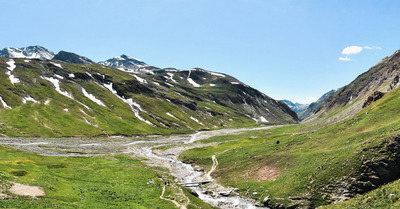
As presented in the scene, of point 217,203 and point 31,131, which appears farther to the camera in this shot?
point 31,131

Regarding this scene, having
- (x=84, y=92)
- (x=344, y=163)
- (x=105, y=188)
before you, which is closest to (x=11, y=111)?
(x=84, y=92)

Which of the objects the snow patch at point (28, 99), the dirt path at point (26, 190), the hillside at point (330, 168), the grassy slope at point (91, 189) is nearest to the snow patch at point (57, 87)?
the snow patch at point (28, 99)

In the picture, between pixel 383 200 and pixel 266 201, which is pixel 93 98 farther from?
pixel 383 200

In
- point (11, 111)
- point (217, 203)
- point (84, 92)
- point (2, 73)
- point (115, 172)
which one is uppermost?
point (2, 73)

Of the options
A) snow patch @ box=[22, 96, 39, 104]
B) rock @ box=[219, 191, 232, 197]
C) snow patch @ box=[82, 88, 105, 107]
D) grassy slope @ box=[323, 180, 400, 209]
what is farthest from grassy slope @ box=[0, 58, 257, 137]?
grassy slope @ box=[323, 180, 400, 209]

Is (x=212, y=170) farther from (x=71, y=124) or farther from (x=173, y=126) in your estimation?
(x=173, y=126)

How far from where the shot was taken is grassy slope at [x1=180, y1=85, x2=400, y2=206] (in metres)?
35.1

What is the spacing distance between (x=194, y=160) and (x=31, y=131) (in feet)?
301

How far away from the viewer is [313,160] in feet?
139

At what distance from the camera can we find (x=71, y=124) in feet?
444

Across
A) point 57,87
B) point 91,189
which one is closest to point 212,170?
point 91,189

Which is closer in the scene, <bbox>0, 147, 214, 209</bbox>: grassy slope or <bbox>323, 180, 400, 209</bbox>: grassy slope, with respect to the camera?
<bbox>323, 180, 400, 209</bbox>: grassy slope

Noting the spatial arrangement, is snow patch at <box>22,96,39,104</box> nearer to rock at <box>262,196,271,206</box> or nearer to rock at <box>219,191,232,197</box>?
rock at <box>219,191,232,197</box>

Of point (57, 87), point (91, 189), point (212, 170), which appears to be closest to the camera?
point (91, 189)
